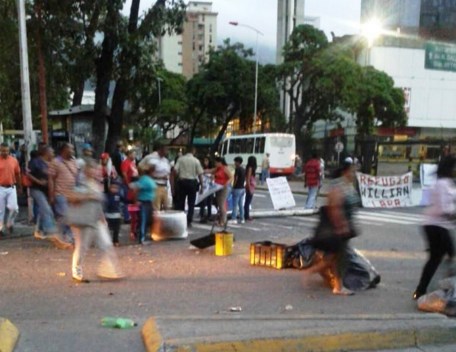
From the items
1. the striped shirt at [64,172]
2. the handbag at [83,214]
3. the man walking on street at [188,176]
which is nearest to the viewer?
the handbag at [83,214]

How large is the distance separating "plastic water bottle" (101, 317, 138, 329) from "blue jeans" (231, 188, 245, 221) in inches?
288

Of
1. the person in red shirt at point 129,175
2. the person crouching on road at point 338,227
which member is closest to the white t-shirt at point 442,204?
the person crouching on road at point 338,227

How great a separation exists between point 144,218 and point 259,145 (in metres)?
24.7

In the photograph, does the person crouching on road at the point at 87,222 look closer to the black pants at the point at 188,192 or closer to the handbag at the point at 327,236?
the handbag at the point at 327,236

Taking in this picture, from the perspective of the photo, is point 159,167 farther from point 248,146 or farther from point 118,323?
point 248,146

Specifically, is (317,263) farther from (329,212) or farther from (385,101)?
(385,101)

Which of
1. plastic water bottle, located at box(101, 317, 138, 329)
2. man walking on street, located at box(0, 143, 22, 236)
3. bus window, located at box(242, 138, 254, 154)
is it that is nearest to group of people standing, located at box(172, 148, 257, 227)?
→ man walking on street, located at box(0, 143, 22, 236)

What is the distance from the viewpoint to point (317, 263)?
22.7 ft

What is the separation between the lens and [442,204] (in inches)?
233

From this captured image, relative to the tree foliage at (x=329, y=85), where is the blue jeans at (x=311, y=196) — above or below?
below

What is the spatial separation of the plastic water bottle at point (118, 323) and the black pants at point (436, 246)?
3448 mm

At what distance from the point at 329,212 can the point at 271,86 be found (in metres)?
37.2

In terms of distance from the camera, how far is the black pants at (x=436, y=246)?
5.92 meters

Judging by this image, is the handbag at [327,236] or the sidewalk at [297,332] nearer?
the sidewalk at [297,332]
